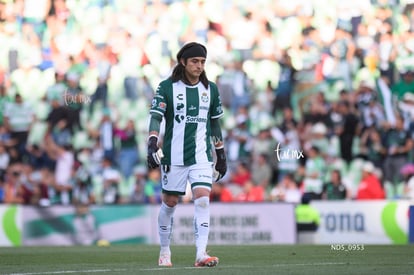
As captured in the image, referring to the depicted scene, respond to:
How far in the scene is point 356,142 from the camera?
21.1 meters

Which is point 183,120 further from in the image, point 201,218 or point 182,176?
point 201,218

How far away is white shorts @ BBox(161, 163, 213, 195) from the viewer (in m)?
10.9

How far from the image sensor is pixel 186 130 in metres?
11.0

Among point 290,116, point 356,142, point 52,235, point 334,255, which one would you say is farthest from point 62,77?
point 334,255

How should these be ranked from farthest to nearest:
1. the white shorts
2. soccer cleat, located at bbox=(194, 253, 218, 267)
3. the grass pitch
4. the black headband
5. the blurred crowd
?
the blurred crowd < the white shorts < the black headband < soccer cleat, located at bbox=(194, 253, 218, 267) < the grass pitch

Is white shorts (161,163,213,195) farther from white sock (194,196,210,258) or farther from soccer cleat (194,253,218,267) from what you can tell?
soccer cleat (194,253,218,267)

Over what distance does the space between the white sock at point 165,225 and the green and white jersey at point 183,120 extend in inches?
22.4

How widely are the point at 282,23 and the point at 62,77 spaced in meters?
5.31

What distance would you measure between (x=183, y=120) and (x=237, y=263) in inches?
69.9

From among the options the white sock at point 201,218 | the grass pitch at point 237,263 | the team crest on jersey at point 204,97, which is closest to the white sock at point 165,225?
the grass pitch at point 237,263

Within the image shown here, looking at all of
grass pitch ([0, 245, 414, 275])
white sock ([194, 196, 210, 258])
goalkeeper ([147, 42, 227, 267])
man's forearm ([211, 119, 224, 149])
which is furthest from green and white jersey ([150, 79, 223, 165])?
grass pitch ([0, 245, 414, 275])

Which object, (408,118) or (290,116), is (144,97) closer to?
(290,116)

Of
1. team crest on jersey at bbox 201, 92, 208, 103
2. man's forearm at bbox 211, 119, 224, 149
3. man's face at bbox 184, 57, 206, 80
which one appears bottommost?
man's forearm at bbox 211, 119, 224, 149

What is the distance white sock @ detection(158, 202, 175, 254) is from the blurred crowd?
9.27 meters
